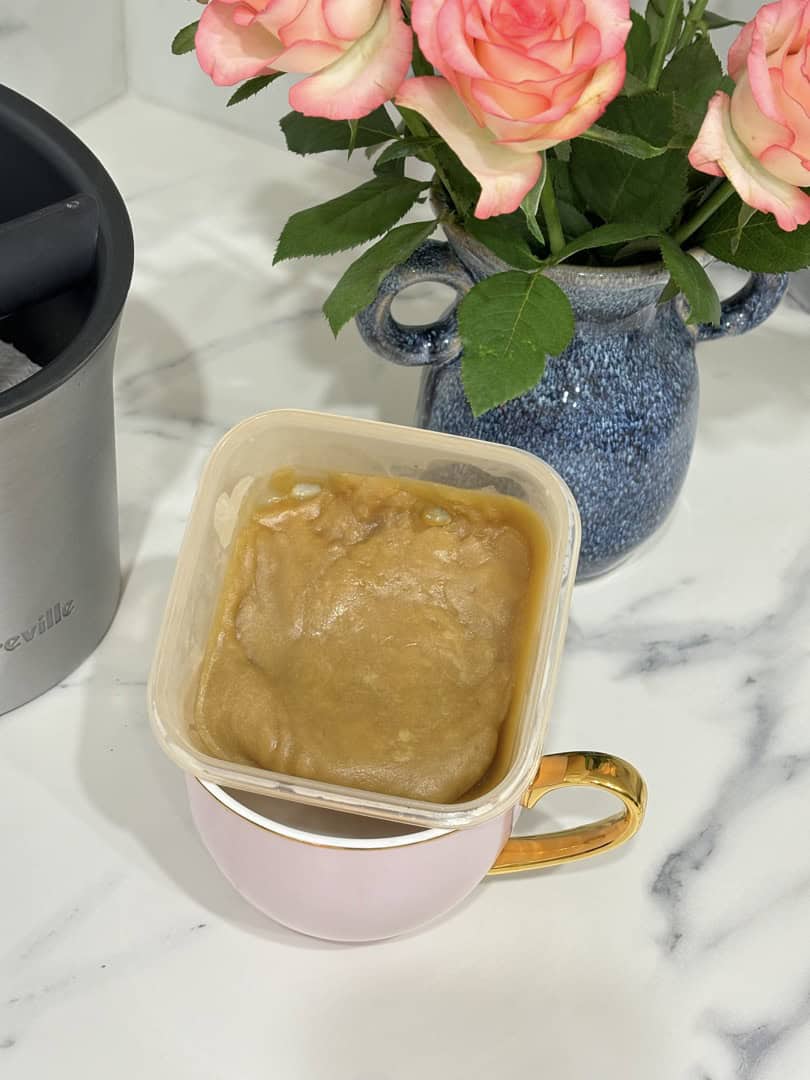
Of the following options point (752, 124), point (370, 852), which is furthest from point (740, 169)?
point (370, 852)

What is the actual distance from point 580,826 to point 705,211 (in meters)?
0.22

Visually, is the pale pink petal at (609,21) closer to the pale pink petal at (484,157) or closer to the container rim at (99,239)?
the pale pink petal at (484,157)

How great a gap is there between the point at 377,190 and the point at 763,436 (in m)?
0.26

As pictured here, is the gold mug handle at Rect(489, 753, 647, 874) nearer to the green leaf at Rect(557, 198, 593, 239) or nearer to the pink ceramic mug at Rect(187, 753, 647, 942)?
the pink ceramic mug at Rect(187, 753, 647, 942)

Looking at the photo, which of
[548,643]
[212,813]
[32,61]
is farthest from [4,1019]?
[32,61]

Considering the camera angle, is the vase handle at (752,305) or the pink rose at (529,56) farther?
the vase handle at (752,305)

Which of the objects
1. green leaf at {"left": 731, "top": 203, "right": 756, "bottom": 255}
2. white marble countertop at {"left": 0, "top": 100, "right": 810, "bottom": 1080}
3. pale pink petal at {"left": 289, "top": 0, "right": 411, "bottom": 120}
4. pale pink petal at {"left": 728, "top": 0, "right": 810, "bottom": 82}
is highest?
pale pink petal at {"left": 728, "top": 0, "right": 810, "bottom": 82}

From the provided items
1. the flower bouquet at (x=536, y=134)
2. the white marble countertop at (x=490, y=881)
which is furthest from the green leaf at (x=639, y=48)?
the white marble countertop at (x=490, y=881)

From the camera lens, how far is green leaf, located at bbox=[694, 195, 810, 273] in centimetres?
47

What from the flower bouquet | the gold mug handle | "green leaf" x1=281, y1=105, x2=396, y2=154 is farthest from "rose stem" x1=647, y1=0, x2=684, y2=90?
the gold mug handle

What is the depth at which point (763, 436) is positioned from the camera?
669 millimetres

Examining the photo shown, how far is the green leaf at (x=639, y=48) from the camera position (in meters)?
0.50

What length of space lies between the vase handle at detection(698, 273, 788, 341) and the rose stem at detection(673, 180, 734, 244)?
2.5 inches

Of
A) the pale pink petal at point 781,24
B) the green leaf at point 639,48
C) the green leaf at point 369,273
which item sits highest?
the pale pink petal at point 781,24
